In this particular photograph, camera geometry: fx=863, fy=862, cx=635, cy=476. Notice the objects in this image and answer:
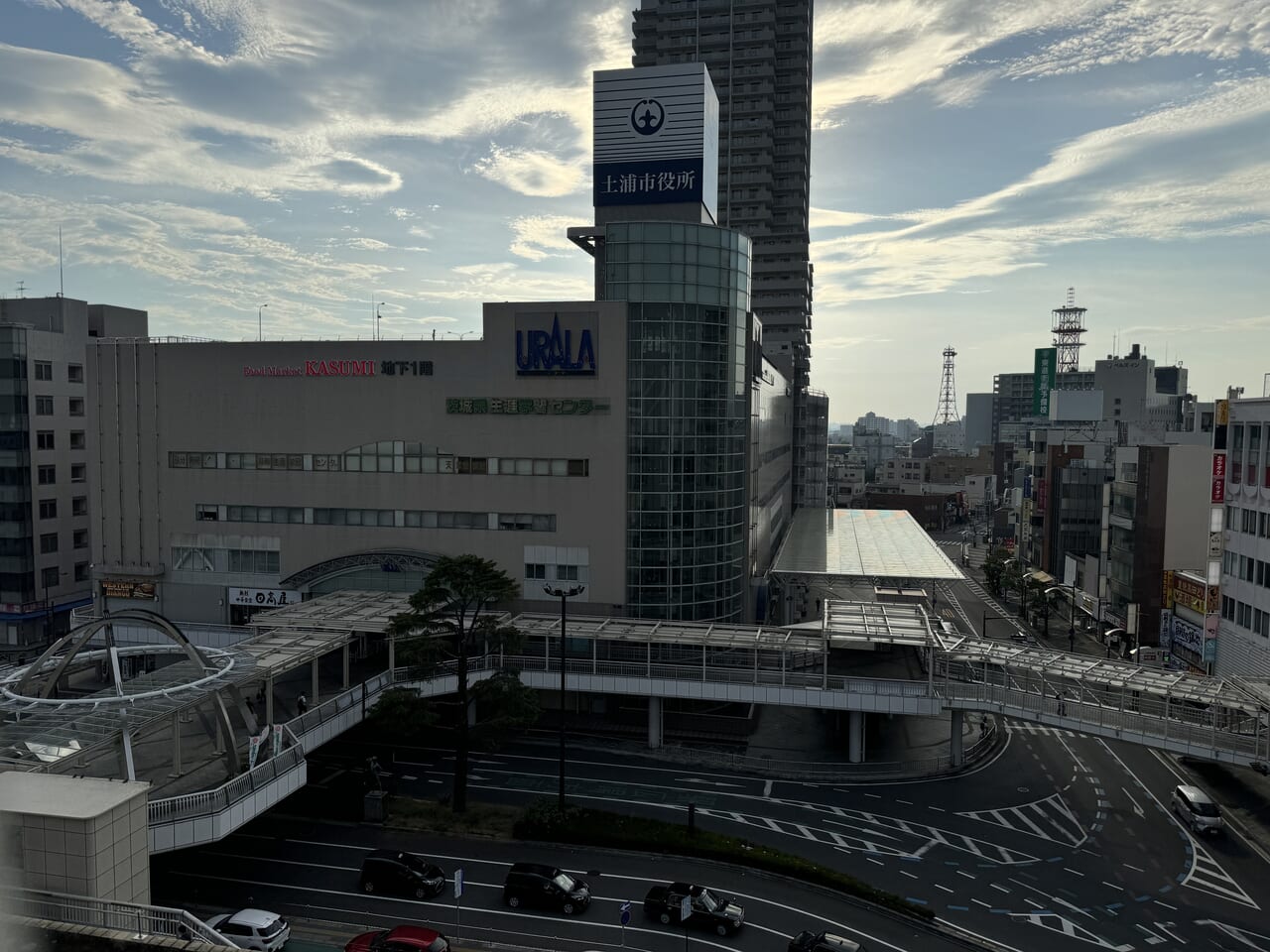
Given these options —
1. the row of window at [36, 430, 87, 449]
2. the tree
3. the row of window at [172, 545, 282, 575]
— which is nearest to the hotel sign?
the row of window at [172, 545, 282, 575]

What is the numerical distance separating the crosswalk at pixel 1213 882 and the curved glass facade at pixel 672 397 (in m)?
27.2

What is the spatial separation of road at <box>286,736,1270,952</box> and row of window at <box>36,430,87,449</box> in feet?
141

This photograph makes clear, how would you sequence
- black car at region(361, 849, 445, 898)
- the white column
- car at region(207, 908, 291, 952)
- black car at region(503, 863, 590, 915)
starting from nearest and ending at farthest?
car at region(207, 908, 291, 952) < black car at region(503, 863, 590, 915) < black car at region(361, 849, 445, 898) < the white column

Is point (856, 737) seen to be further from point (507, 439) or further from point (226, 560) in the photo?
point (226, 560)

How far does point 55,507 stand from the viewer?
6906 cm

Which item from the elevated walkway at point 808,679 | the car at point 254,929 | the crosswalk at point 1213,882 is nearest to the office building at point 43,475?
the elevated walkway at point 808,679

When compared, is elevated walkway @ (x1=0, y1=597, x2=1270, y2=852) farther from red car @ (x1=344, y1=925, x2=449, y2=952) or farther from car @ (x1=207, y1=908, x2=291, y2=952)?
red car @ (x1=344, y1=925, x2=449, y2=952)

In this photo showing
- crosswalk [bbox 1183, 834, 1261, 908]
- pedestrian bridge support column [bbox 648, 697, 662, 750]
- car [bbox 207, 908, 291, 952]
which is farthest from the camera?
pedestrian bridge support column [bbox 648, 697, 662, 750]

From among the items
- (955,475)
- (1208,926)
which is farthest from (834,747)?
(955,475)

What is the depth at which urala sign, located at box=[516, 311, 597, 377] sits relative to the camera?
5112 centimetres

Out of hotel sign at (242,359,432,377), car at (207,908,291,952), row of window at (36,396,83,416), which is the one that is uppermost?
hotel sign at (242,359,432,377)

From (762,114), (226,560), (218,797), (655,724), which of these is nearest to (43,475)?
(226,560)

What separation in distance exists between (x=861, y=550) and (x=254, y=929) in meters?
52.6

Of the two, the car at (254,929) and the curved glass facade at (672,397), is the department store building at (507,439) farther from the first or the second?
the car at (254,929)
